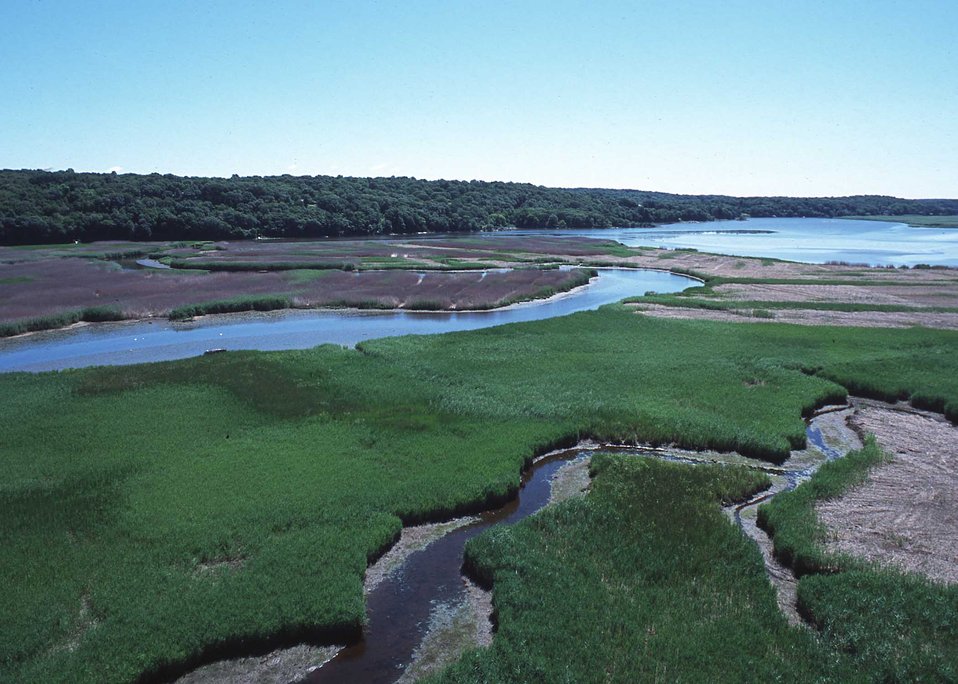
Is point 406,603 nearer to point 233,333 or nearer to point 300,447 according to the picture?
point 300,447

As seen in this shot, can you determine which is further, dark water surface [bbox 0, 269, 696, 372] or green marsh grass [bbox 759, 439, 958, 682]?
dark water surface [bbox 0, 269, 696, 372]

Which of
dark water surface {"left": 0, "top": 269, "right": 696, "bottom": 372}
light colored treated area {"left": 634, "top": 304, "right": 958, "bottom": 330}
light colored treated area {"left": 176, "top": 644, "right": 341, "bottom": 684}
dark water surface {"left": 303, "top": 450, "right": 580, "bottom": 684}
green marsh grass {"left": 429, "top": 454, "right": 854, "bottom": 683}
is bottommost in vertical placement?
dark water surface {"left": 303, "top": 450, "right": 580, "bottom": 684}

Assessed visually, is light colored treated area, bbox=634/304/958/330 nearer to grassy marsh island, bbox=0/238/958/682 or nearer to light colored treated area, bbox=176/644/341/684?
grassy marsh island, bbox=0/238/958/682

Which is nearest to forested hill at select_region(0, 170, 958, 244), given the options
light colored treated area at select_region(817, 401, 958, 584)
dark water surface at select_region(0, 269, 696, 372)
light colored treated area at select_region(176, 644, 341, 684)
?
dark water surface at select_region(0, 269, 696, 372)

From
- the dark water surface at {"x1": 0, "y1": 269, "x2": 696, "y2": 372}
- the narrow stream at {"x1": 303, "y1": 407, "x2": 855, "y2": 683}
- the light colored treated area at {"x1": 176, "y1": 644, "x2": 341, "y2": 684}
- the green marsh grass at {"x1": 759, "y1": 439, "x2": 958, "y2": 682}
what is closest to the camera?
the green marsh grass at {"x1": 759, "y1": 439, "x2": 958, "y2": 682}

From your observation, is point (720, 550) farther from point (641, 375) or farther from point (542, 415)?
point (641, 375)

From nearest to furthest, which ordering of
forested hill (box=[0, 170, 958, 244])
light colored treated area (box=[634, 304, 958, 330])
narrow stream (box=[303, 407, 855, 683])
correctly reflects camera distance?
A: narrow stream (box=[303, 407, 855, 683]), light colored treated area (box=[634, 304, 958, 330]), forested hill (box=[0, 170, 958, 244])

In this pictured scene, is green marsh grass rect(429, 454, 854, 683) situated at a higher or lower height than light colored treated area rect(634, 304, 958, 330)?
lower

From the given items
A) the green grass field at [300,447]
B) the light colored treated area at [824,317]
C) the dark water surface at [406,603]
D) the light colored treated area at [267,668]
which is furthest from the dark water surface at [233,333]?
the light colored treated area at [267,668]
